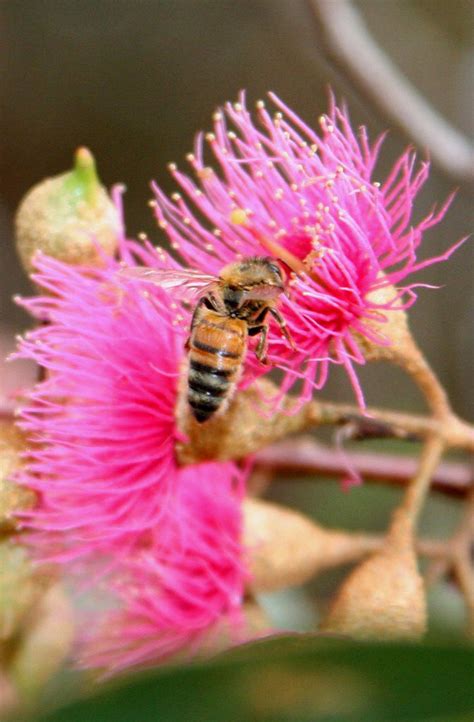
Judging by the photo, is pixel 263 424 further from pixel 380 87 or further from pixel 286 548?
pixel 380 87

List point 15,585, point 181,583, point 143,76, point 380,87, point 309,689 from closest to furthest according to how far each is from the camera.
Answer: point 309,689 < point 15,585 < point 181,583 < point 380,87 < point 143,76

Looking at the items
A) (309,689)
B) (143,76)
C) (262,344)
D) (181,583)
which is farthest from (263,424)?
(143,76)

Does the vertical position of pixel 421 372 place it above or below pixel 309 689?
above

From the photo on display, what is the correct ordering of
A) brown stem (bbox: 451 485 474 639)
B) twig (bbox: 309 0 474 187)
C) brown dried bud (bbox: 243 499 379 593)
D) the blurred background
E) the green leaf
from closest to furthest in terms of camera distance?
the green leaf
brown stem (bbox: 451 485 474 639)
brown dried bud (bbox: 243 499 379 593)
twig (bbox: 309 0 474 187)
the blurred background

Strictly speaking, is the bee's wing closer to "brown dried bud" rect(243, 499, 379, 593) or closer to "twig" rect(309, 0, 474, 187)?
"brown dried bud" rect(243, 499, 379, 593)

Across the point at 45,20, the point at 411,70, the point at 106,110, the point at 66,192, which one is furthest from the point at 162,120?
the point at 66,192

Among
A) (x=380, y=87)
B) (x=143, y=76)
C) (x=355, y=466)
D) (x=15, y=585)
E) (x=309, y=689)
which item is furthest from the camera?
(x=143, y=76)

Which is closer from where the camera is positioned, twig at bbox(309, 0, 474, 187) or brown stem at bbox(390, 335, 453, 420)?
brown stem at bbox(390, 335, 453, 420)

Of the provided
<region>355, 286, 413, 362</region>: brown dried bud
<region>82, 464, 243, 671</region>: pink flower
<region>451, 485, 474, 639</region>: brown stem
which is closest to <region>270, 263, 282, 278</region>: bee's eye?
<region>355, 286, 413, 362</region>: brown dried bud
